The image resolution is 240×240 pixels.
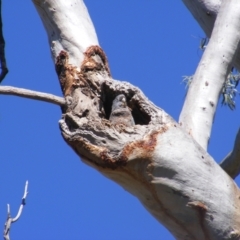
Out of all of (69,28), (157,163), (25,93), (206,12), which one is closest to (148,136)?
(157,163)

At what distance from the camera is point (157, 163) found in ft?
4.09

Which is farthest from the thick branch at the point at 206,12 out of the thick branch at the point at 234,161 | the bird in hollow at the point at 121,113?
the bird in hollow at the point at 121,113

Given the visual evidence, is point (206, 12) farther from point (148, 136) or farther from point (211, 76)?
point (148, 136)

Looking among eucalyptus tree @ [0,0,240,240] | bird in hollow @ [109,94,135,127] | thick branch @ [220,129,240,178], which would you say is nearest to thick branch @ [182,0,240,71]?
thick branch @ [220,129,240,178]

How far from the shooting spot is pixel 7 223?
8.40 ft

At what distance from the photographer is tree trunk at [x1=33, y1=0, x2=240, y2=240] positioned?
1233 mm

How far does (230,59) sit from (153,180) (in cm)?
59

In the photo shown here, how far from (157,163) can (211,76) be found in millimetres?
459

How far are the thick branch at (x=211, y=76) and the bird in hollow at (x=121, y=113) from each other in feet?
0.62

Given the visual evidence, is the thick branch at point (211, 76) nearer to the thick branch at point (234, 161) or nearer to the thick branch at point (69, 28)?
the thick branch at point (69, 28)

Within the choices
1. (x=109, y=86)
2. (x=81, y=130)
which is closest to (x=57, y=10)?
(x=109, y=86)

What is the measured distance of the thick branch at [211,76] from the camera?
151cm

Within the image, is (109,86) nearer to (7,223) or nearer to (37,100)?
(37,100)

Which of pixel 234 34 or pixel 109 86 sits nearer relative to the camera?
pixel 109 86
